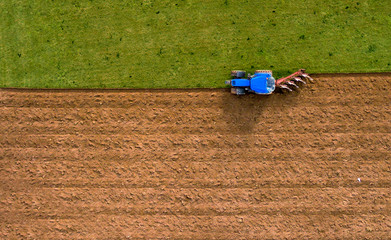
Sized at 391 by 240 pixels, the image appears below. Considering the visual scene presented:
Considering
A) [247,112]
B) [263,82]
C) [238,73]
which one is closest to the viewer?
[263,82]

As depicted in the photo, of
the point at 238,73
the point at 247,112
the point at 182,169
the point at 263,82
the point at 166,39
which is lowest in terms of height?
the point at 182,169

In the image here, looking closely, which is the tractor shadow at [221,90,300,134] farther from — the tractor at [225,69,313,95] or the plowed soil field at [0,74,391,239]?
the tractor at [225,69,313,95]

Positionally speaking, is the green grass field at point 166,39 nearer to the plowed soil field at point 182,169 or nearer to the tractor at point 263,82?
the tractor at point 263,82

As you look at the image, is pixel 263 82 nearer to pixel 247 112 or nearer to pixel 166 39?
pixel 247 112

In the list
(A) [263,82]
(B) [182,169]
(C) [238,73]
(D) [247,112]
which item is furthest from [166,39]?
(B) [182,169]

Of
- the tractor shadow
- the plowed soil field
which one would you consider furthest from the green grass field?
the tractor shadow

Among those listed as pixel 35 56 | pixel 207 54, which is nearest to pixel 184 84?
pixel 207 54
